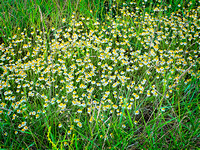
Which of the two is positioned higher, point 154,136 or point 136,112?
point 136,112

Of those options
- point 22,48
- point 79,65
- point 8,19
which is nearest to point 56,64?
point 79,65

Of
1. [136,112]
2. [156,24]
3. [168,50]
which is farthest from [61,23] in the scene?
[136,112]

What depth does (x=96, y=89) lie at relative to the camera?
2611mm

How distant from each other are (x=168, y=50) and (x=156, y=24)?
0.65 m

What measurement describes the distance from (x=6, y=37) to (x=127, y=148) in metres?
2.74

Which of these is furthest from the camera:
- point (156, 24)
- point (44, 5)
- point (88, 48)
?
point (44, 5)

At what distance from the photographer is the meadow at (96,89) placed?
202 centimetres

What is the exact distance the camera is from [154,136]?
2059 mm

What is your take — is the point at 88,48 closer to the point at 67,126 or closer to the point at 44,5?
the point at 67,126

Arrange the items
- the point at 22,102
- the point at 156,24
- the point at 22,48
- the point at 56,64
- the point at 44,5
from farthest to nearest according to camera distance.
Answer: the point at 44,5
the point at 156,24
the point at 22,48
the point at 56,64
the point at 22,102

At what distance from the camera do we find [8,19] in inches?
144

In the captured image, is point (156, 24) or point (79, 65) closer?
point (79, 65)

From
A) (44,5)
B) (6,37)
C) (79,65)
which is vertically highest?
(44,5)

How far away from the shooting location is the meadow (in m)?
2.02
